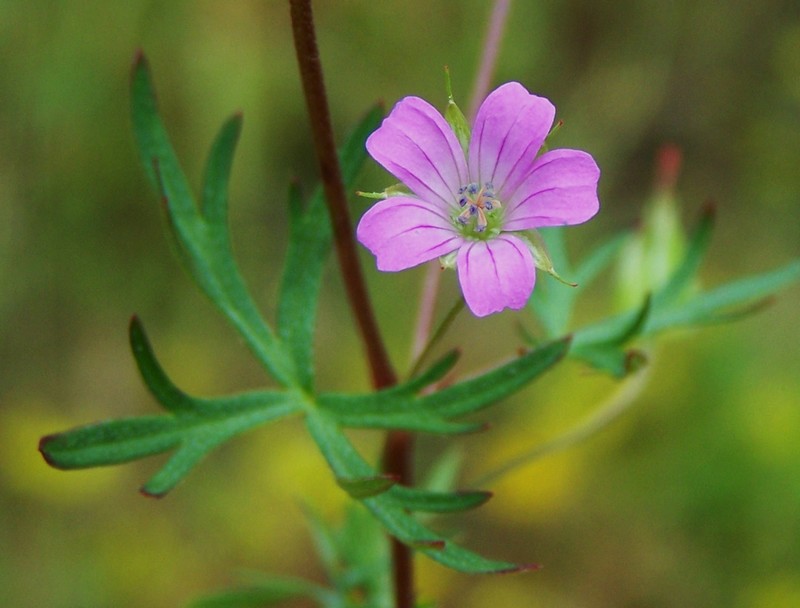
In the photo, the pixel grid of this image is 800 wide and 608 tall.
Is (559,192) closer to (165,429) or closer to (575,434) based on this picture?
(165,429)

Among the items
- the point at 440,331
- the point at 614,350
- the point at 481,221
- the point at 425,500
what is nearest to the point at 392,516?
the point at 425,500

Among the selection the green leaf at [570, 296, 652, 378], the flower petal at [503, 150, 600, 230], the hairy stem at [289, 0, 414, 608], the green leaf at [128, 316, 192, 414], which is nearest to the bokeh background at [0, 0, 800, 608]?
the green leaf at [570, 296, 652, 378]

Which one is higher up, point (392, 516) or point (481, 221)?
point (481, 221)

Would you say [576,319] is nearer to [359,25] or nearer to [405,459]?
[359,25]

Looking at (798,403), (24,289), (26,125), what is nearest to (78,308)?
(24,289)

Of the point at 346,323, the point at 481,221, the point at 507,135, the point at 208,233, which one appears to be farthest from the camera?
the point at 346,323

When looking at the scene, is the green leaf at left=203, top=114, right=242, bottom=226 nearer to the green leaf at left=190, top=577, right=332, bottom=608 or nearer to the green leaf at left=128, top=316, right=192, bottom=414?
the green leaf at left=128, top=316, right=192, bottom=414
